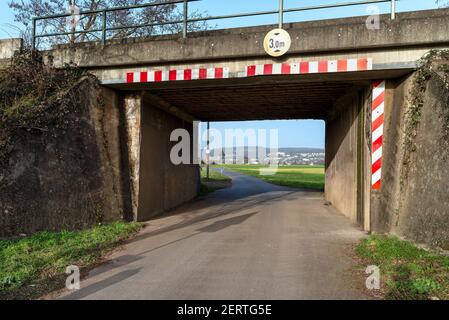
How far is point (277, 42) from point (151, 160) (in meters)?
5.09

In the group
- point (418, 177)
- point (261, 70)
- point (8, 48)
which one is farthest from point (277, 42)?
point (8, 48)

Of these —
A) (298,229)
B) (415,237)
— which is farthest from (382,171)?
(298,229)

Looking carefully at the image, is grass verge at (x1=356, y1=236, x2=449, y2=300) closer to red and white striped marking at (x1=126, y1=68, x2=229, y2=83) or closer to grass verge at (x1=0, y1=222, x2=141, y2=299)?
grass verge at (x1=0, y1=222, x2=141, y2=299)

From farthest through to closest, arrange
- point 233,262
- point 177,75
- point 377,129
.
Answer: point 177,75 < point 377,129 < point 233,262

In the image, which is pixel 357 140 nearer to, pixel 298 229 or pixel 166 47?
pixel 298 229

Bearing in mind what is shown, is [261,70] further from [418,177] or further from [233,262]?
[233,262]

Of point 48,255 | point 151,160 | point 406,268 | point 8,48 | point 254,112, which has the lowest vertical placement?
point 48,255

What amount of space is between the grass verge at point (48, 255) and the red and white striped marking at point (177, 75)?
3569mm

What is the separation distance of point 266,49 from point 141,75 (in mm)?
3135

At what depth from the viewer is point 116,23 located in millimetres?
14516

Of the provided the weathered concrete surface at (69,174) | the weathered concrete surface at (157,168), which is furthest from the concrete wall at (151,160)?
the weathered concrete surface at (69,174)

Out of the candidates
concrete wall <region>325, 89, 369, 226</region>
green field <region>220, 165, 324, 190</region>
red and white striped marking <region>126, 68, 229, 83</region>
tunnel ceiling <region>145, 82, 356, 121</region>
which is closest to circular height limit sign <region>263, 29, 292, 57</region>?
red and white striped marking <region>126, 68, 229, 83</region>

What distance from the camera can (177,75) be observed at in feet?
30.2

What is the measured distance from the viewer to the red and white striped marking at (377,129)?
8359 mm
